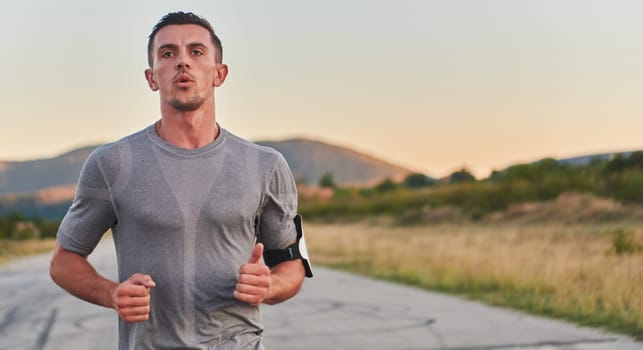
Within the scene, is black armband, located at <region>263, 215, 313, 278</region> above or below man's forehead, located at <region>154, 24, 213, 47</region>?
below

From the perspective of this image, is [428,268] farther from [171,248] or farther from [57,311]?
[171,248]

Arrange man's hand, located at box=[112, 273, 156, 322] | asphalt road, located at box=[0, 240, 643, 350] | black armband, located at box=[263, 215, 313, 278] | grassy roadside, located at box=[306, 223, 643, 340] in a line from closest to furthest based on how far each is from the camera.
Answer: man's hand, located at box=[112, 273, 156, 322] → black armband, located at box=[263, 215, 313, 278] → asphalt road, located at box=[0, 240, 643, 350] → grassy roadside, located at box=[306, 223, 643, 340]

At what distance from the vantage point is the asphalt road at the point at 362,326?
10.2m

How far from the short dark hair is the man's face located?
2 cm

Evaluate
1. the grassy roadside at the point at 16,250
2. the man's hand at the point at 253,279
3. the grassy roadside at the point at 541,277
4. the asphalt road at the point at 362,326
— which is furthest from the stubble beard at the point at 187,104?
the grassy roadside at the point at 16,250

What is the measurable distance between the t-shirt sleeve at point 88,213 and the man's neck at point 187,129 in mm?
250

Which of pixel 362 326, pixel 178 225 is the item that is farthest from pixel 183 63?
pixel 362 326

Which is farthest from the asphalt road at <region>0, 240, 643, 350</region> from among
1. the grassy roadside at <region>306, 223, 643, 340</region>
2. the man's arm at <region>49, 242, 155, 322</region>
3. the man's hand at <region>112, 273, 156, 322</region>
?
the man's hand at <region>112, 273, 156, 322</region>

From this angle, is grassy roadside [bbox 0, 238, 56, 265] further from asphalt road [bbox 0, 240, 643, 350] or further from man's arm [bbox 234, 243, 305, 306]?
man's arm [bbox 234, 243, 305, 306]

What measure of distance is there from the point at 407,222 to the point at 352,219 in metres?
21.5

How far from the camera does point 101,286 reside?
343 centimetres

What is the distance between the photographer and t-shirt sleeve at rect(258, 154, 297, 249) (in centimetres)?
354

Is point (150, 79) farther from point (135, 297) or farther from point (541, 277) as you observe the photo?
point (541, 277)

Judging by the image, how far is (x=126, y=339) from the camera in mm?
3512
